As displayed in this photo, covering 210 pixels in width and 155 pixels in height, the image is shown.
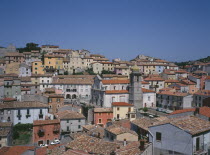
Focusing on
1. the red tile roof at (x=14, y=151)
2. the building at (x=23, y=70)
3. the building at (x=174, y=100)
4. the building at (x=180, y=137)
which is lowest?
the red tile roof at (x=14, y=151)

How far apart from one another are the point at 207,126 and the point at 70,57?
258 feet

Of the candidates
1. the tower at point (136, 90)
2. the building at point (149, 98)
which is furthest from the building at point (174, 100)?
the tower at point (136, 90)

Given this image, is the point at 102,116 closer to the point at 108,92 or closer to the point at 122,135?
the point at 108,92

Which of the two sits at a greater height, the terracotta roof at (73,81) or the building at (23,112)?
the terracotta roof at (73,81)

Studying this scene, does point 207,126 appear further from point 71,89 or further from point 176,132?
point 71,89

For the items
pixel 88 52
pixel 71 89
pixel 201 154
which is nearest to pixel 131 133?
pixel 201 154

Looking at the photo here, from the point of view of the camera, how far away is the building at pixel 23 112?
4403 centimetres

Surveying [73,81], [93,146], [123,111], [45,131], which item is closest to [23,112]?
[45,131]

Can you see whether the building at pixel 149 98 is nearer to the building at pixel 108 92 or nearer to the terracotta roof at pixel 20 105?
the building at pixel 108 92

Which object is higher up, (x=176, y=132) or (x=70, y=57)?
(x=70, y=57)

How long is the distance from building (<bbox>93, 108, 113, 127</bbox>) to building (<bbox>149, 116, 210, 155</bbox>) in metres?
29.9

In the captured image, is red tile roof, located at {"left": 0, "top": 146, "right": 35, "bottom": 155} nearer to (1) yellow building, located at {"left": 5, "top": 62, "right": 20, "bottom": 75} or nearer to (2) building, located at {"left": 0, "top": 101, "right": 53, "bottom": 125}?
(2) building, located at {"left": 0, "top": 101, "right": 53, "bottom": 125}

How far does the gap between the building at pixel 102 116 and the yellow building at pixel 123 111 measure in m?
1.16

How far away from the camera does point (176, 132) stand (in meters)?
16.2
